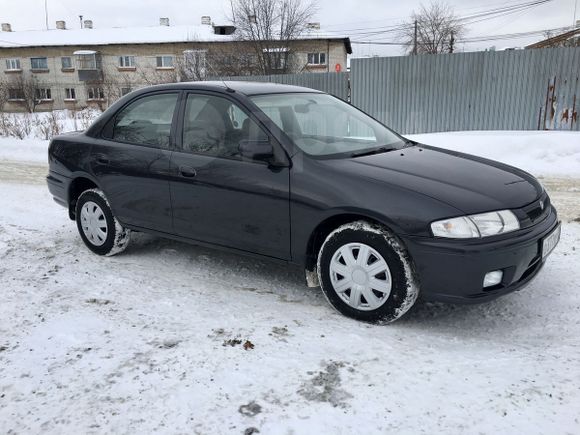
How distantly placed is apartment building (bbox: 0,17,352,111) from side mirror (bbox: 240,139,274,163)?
39.2m

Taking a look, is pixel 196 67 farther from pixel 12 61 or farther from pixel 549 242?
pixel 12 61

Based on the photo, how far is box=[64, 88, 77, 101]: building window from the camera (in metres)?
49.8

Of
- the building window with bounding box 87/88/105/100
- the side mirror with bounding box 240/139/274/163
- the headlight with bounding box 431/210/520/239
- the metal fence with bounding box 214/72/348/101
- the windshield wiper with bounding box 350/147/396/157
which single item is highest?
the building window with bounding box 87/88/105/100

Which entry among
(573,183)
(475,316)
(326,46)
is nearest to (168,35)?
(326,46)

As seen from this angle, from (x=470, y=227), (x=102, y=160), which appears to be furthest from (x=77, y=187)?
(x=470, y=227)

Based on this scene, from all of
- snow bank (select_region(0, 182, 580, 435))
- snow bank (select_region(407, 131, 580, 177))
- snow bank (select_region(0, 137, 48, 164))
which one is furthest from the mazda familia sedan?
snow bank (select_region(0, 137, 48, 164))

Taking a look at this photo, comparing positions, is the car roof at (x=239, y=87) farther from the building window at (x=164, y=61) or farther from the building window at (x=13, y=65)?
the building window at (x=13, y=65)

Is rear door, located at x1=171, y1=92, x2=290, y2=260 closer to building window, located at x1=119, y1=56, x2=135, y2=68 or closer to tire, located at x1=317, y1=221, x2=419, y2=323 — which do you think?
tire, located at x1=317, y1=221, x2=419, y2=323

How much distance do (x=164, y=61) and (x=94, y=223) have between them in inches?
1796

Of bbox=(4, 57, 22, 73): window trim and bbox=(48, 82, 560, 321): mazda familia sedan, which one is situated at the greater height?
bbox=(4, 57, 22, 73): window trim

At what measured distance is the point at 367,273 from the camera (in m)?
3.29

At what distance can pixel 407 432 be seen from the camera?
2.33 metres

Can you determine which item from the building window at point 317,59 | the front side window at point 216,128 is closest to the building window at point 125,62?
the building window at point 317,59

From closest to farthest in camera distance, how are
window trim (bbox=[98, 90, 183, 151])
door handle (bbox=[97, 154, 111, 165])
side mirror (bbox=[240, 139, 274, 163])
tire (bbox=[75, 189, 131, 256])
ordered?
side mirror (bbox=[240, 139, 274, 163]) → window trim (bbox=[98, 90, 183, 151]) → door handle (bbox=[97, 154, 111, 165]) → tire (bbox=[75, 189, 131, 256])
